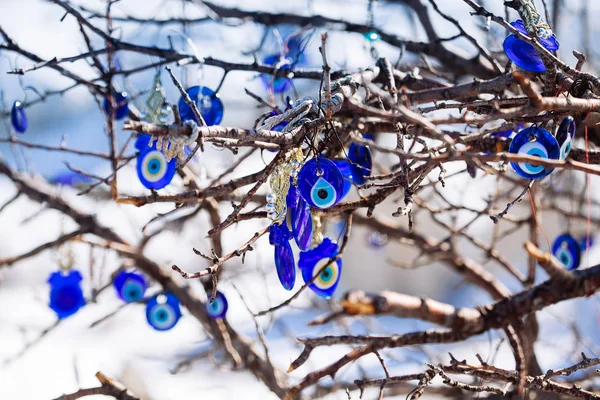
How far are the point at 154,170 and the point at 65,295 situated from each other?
0.71 m

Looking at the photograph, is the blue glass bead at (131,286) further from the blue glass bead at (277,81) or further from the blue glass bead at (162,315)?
the blue glass bead at (277,81)

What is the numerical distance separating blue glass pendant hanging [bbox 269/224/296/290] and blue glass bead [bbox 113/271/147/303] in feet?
2.89

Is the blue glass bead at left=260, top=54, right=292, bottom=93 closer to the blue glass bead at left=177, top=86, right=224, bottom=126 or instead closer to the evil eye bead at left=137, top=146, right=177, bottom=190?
the blue glass bead at left=177, top=86, right=224, bottom=126

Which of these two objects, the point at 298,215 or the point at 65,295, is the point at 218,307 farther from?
the point at 298,215

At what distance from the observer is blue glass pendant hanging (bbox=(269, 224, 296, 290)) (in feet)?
3.13

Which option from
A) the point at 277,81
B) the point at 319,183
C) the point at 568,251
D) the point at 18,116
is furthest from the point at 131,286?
the point at 568,251

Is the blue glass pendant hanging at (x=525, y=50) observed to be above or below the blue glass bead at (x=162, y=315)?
below

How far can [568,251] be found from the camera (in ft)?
5.67

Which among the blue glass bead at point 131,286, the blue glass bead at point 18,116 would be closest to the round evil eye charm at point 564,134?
the blue glass bead at point 18,116

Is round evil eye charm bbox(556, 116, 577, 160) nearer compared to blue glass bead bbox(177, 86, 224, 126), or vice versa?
round evil eye charm bbox(556, 116, 577, 160)

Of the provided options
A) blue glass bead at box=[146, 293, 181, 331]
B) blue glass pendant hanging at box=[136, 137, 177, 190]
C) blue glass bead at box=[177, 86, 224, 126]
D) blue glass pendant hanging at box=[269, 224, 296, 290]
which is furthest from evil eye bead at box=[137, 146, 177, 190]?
blue glass bead at box=[146, 293, 181, 331]

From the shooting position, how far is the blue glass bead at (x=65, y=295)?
166 cm

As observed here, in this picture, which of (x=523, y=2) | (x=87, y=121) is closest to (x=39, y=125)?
(x=87, y=121)

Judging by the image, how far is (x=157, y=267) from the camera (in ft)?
5.80
